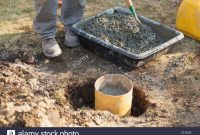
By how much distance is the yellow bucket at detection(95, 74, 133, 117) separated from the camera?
3.72 metres

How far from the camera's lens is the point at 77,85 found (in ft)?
13.8

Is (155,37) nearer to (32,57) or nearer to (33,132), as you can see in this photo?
(32,57)

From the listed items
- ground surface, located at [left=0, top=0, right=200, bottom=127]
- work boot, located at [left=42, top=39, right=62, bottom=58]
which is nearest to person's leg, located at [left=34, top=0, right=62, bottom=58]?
work boot, located at [left=42, top=39, right=62, bottom=58]

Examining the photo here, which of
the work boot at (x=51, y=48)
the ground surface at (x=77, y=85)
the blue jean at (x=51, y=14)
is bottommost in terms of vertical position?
the ground surface at (x=77, y=85)

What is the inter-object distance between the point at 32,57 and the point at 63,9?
642mm

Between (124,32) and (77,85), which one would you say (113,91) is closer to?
(77,85)

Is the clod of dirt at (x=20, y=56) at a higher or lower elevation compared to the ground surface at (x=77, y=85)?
higher

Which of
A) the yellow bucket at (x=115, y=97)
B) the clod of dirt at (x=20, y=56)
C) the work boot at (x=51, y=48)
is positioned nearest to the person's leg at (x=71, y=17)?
the work boot at (x=51, y=48)

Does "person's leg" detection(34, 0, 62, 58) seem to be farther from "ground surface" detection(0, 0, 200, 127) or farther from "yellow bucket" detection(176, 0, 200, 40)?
"yellow bucket" detection(176, 0, 200, 40)

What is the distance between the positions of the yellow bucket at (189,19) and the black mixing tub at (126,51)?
1.24 feet

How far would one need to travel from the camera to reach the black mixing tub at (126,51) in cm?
429

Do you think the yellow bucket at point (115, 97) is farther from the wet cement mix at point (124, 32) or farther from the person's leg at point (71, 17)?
the person's leg at point (71, 17)

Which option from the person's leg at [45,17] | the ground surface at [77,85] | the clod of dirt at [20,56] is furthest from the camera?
the clod of dirt at [20,56]

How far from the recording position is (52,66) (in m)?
4.52
